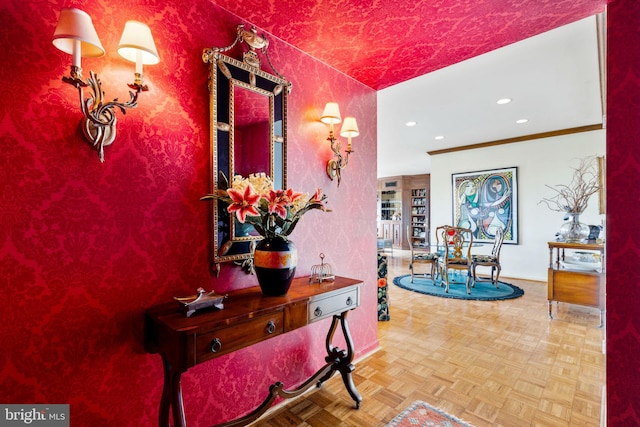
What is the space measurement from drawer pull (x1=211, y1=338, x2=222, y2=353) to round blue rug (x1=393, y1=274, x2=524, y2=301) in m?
3.98

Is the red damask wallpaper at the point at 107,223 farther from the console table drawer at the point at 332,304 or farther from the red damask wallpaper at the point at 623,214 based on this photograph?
the red damask wallpaper at the point at 623,214

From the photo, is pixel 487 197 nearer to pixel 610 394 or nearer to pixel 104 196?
pixel 610 394

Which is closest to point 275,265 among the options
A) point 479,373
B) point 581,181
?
point 479,373

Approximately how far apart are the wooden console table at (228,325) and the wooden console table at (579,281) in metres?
3.03

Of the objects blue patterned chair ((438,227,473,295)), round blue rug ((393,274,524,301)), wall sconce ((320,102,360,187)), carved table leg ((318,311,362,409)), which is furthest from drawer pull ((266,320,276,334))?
blue patterned chair ((438,227,473,295))

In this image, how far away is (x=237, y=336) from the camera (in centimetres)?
132

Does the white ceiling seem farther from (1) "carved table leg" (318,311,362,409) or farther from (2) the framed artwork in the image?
(1) "carved table leg" (318,311,362,409)

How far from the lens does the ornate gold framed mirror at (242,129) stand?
64.2 inches

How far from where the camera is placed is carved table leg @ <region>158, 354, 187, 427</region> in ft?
3.95

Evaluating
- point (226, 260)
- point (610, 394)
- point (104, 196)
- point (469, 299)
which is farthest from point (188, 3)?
point (469, 299)

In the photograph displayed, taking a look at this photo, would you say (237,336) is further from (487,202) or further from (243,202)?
(487,202)

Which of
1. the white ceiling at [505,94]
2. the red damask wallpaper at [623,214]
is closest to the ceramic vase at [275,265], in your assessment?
the red damask wallpaper at [623,214]

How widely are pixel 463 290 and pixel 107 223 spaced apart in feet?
16.0

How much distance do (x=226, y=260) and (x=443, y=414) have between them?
63.6 inches
